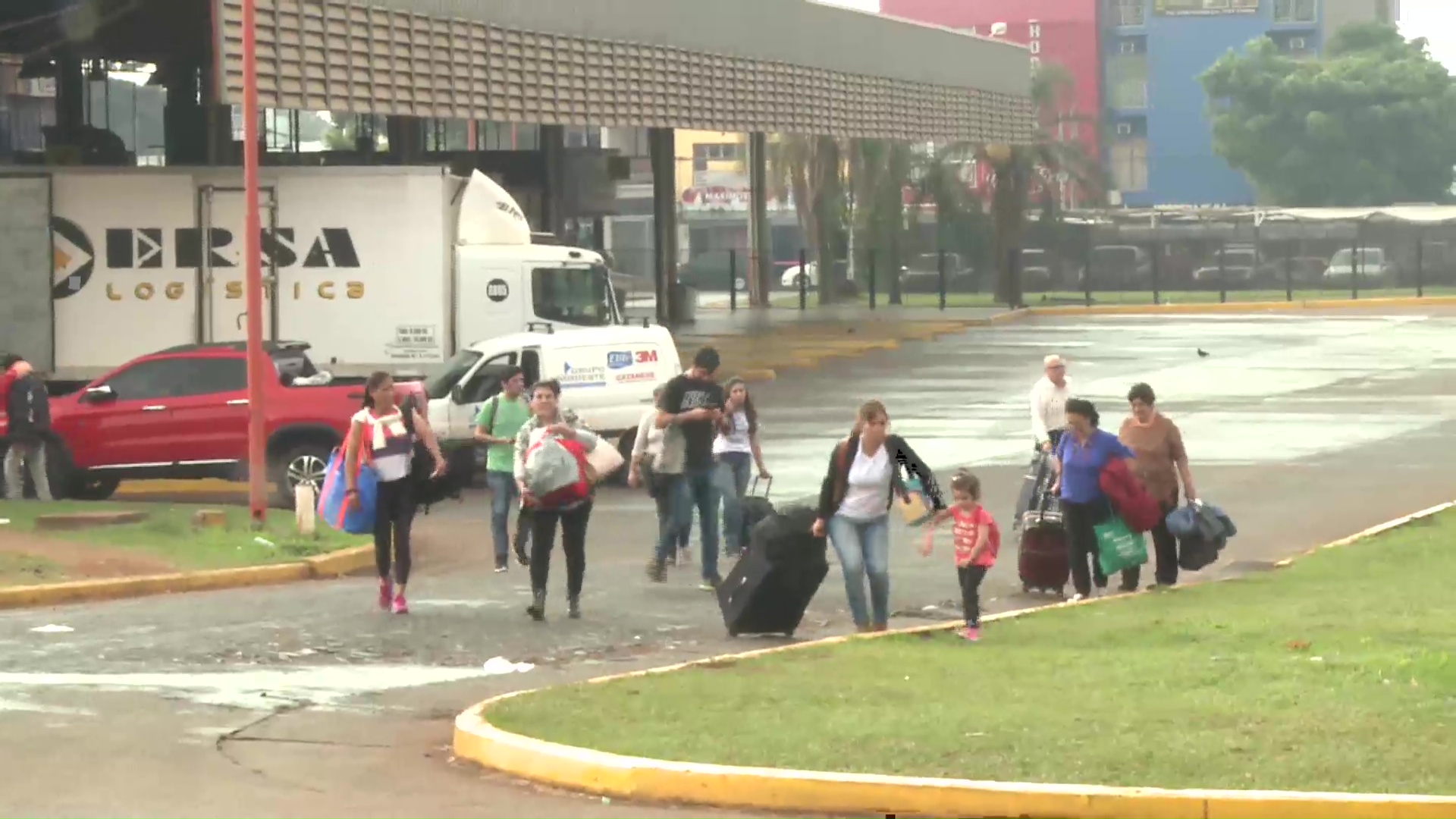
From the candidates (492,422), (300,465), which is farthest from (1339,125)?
(492,422)

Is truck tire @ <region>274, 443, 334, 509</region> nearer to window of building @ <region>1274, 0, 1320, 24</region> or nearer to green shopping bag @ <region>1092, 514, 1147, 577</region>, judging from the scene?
green shopping bag @ <region>1092, 514, 1147, 577</region>

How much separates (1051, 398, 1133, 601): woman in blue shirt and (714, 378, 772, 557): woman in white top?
2950mm

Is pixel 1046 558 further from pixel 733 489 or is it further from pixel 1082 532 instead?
pixel 733 489

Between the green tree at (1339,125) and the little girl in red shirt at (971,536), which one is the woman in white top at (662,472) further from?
the green tree at (1339,125)

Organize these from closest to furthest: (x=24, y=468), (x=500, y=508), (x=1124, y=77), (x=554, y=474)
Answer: (x=554, y=474) < (x=500, y=508) < (x=24, y=468) < (x=1124, y=77)

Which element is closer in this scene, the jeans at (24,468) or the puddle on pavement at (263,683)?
the puddle on pavement at (263,683)

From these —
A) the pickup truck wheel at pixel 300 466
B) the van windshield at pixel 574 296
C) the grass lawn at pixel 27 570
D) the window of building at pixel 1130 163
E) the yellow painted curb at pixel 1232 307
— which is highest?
the window of building at pixel 1130 163

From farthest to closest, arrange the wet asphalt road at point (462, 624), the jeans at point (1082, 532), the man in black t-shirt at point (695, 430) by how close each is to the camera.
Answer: the man in black t-shirt at point (695, 430)
the jeans at point (1082, 532)
the wet asphalt road at point (462, 624)

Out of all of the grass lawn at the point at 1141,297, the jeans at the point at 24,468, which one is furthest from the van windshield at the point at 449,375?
the grass lawn at the point at 1141,297

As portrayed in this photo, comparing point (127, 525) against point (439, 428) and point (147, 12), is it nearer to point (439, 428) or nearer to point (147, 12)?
point (439, 428)

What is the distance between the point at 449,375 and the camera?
26297 mm

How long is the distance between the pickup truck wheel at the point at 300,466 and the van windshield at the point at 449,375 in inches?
76.1

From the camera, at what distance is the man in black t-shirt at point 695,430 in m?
18.6

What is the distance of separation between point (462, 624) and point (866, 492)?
304 centimetres
